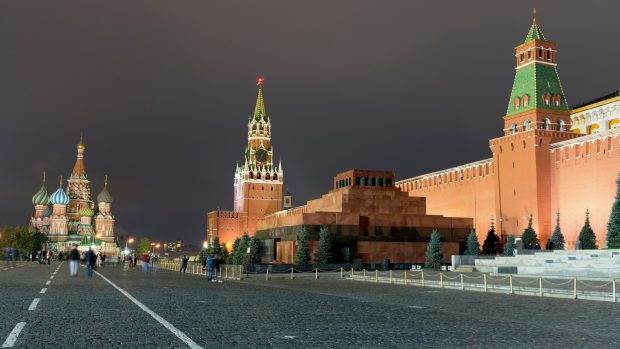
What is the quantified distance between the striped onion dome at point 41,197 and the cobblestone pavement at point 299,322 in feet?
341

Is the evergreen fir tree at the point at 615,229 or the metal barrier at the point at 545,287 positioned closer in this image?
the metal barrier at the point at 545,287

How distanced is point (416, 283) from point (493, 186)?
26.4m

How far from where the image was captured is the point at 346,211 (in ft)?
150

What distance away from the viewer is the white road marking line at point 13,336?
6.81 meters

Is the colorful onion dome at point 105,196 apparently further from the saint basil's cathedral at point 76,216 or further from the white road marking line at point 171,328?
the white road marking line at point 171,328

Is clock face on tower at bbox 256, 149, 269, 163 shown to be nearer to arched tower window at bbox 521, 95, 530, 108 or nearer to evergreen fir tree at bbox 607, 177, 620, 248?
arched tower window at bbox 521, 95, 530, 108

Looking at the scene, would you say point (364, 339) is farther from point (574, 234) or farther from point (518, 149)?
point (518, 149)

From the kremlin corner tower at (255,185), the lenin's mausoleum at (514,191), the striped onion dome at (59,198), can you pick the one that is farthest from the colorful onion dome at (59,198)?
the lenin's mausoleum at (514,191)

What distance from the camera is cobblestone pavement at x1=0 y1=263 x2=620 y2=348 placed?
7.38m

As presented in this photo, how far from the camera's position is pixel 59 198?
349 ft

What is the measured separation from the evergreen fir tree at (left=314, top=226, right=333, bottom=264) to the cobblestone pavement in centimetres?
2400

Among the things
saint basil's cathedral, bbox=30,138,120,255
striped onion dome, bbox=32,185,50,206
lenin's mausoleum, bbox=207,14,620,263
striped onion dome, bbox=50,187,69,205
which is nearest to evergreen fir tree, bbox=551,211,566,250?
lenin's mausoleum, bbox=207,14,620,263

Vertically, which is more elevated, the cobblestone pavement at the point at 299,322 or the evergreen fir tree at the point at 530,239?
the evergreen fir tree at the point at 530,239

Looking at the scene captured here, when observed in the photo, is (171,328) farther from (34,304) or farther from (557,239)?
(557,239)
